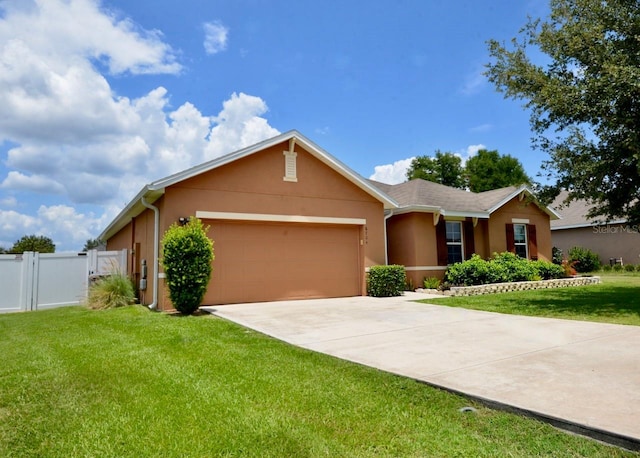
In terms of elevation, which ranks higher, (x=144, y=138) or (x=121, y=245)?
(x=144, y=138)

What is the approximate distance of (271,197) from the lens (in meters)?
12.1

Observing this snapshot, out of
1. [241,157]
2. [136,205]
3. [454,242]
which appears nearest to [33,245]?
[136,205]

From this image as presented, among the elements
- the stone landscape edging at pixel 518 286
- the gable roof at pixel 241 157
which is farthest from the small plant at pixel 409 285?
the gable roof at pixel 241 157

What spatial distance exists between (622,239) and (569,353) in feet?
74.8

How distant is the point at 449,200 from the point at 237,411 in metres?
14.3

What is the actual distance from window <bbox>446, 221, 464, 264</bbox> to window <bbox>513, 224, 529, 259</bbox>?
3.19 metres

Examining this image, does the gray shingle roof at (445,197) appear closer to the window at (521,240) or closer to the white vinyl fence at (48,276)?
the window at (521,240)

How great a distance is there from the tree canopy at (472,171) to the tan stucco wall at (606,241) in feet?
42.6

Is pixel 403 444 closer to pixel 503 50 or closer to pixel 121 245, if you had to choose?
pixel 503 50

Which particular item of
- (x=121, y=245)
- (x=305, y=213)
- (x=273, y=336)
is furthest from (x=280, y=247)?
(x=121, y=245)

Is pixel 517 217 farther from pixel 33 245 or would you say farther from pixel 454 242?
pixel 33 245

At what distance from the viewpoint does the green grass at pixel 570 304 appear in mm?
8586

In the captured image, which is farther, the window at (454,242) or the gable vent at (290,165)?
the window at (454,242)

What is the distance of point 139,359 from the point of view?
551cm
